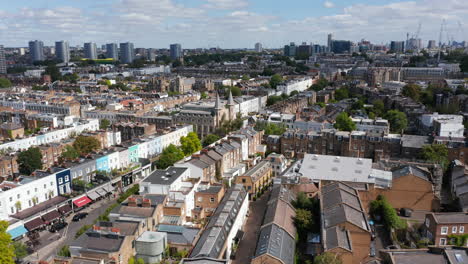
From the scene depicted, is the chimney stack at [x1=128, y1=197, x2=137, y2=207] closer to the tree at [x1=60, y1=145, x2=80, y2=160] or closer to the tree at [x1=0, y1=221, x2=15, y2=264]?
the tree at [x1=0, y1=221, x2=15, y2=264]

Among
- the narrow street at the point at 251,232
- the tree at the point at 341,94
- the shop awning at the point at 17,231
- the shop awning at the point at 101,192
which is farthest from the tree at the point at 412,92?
the shop awning at the point at 17,231

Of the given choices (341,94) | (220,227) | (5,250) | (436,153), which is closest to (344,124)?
(436,153)

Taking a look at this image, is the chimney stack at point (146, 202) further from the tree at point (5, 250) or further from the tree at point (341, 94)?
the tree at point (341, 94)

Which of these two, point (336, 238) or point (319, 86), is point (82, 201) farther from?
point (319, 86)

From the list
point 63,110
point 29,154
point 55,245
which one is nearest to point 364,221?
point 55,245

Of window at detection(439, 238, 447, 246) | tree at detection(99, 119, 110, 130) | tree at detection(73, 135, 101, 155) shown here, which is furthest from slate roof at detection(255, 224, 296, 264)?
tree at detection(99, 119, 110, 130)
